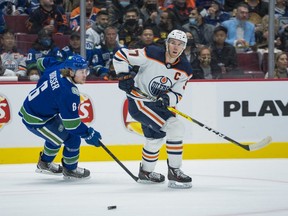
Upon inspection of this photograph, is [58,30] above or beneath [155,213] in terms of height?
above

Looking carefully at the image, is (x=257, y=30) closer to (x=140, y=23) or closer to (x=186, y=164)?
(x=140, y=23)

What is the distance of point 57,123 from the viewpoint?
6711 mm

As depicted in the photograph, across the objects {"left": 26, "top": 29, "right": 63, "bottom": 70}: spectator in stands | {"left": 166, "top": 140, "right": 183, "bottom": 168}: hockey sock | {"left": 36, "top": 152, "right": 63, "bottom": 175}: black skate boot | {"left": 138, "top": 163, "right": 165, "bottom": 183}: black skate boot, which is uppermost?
{"left": 26, "top": 29, "right": 63, "bottom": 70}: spectator in stands

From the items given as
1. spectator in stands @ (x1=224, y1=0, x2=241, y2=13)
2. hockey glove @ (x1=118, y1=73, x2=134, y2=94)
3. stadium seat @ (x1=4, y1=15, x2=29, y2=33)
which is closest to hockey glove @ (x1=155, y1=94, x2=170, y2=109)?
hockey glove @ (x1=118, y1=73, x2=134, y2=94)

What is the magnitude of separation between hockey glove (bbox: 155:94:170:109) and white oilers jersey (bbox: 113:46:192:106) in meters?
0.05

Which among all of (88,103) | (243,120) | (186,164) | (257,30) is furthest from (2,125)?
(257,30)

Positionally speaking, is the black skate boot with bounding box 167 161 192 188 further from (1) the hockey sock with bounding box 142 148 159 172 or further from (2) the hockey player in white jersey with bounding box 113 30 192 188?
(1) the hockey sock with bounding box 142 148 159 172

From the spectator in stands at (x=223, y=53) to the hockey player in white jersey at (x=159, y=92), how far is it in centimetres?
185

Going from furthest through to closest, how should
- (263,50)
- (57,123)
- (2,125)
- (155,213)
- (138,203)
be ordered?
(263,50), (2,125), (57,123), (138,203), (155,213)

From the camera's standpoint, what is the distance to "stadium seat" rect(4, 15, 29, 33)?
816cm

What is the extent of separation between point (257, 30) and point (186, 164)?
1806mm

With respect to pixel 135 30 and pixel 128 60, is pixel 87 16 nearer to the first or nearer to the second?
pixel 135 30

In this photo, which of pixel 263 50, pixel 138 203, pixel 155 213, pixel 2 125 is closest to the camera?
pixel 155 213

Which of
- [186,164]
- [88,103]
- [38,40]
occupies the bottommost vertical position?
[186,164]
